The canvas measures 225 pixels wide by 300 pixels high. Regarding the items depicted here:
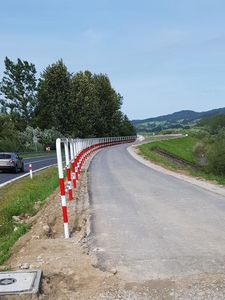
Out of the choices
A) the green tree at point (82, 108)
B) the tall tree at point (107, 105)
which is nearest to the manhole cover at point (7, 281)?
the green tree at point (82, 108)

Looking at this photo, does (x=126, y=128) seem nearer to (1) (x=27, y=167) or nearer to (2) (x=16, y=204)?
(1) (x=27, y=167)

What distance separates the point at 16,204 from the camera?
51.9ft

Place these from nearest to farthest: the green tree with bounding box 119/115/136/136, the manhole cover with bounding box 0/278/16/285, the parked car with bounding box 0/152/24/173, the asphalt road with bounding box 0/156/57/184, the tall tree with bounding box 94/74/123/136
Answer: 1. the manhole cover with bounding box 0/278/16/285
2. the asphalt road with bounding box 0/156/57/184
3. the parked car with bounding box 0/152/24/173
4. the tall tree with bounding box 94/74/123/136
5. the green tree with bounding box 119/115/136/136

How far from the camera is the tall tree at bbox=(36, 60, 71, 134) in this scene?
67.9m

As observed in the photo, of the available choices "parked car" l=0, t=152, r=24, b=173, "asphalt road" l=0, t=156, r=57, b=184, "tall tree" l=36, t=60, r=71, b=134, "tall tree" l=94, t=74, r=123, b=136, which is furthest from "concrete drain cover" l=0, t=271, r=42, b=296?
"tall tree" l=94, t=74, r=123, b=136

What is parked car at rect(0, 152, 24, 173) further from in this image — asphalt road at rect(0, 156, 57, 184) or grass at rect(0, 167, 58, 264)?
grass at rect(0, 167, 58, 264)

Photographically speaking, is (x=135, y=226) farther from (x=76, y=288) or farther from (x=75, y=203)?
(x=75, y=203)

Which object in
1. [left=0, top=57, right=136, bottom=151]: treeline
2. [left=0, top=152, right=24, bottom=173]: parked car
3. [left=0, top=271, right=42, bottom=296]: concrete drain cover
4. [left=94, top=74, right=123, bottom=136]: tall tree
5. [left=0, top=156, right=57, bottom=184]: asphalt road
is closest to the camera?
[left=0, top=271, right=42, bottom=296]: concrete drain cover

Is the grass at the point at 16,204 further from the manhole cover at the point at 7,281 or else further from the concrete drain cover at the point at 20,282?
the manhole cover at the point at 7,281

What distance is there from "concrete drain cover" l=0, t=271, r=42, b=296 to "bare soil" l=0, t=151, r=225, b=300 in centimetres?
10

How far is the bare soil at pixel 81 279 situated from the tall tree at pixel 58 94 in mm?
59464

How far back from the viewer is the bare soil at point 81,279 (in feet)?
17.9

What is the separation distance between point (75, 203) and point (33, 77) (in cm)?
7972

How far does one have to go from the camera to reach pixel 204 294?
211 inches
